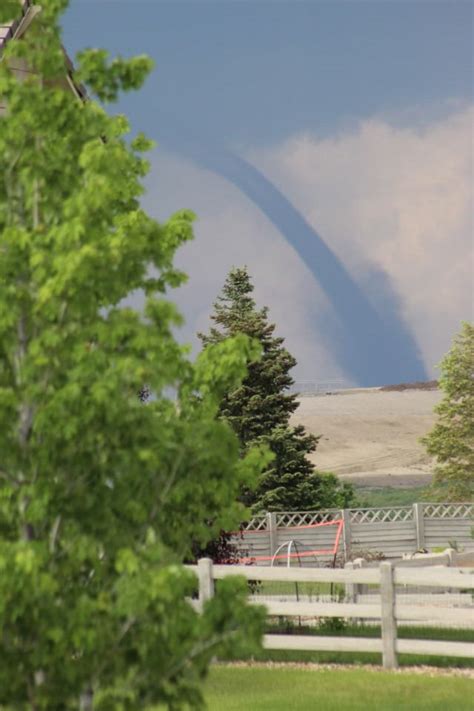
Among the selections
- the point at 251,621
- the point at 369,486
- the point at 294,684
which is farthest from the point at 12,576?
the point at 369,486

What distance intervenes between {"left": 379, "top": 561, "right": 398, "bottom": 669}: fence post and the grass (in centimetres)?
4859

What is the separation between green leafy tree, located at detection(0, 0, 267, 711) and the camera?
7.61 m

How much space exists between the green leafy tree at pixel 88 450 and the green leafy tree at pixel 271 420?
32707mm

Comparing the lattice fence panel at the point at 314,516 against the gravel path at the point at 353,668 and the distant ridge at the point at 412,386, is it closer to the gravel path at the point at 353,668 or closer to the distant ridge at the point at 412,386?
the gravel path at the point at 353,668

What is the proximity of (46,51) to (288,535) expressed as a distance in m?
28.7

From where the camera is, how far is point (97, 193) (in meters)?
7.94

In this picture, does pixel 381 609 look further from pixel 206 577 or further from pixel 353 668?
pixel 206 577

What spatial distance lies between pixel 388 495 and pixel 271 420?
28.7 metres

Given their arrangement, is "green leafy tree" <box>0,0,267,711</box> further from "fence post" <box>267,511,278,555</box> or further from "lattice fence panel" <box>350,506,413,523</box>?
"lattice fence panel" <box>350,506,413,523</box>

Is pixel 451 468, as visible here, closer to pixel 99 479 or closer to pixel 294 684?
pixel 294 684

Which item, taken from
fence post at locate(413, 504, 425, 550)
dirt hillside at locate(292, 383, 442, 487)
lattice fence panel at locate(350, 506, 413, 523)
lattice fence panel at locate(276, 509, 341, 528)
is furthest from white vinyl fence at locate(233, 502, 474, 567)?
dirt hillside at locate(292, 383, 442, 487)

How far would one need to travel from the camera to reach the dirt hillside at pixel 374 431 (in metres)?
86.1

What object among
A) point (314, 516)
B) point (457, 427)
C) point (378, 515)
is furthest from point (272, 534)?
point (457, 427)

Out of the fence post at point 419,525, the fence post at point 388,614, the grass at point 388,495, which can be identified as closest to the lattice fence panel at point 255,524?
the fence post at point 419,525
